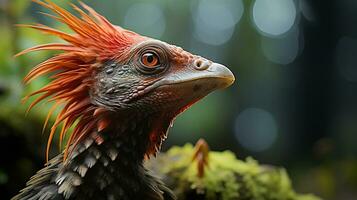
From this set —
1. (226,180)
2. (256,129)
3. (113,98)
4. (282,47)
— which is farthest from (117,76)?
(256,129)

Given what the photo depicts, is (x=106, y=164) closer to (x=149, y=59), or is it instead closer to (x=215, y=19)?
(x=149, y=59)

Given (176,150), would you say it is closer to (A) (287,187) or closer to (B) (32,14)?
(A) (287,187)

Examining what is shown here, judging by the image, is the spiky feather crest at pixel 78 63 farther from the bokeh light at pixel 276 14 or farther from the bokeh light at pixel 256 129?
the bokeh light at pixel 256 129

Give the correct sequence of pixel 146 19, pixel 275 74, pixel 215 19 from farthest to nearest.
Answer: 1. pixel 275 74
2. pixel 215 19
3. pixel 146 19

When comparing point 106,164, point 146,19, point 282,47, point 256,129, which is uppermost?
point 282,47

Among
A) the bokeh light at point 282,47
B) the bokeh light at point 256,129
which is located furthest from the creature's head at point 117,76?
the bokeh light at point 256,129

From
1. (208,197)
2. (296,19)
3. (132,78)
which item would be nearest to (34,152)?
(208,197)
